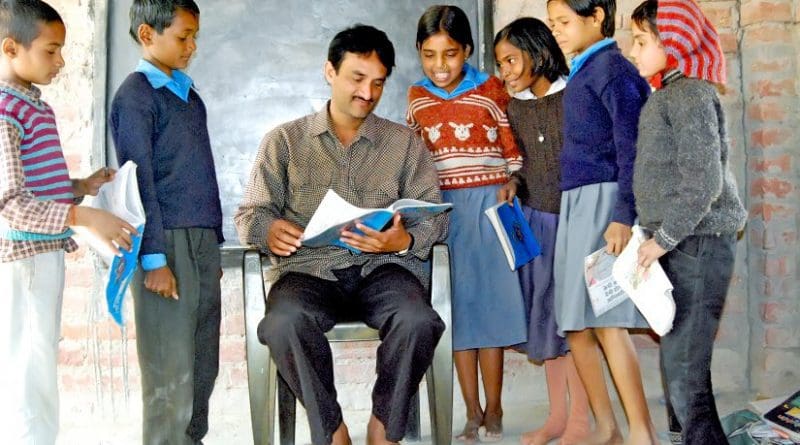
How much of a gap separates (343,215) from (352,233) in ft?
0.51

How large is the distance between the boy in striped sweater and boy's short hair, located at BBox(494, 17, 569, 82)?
4.44 feet

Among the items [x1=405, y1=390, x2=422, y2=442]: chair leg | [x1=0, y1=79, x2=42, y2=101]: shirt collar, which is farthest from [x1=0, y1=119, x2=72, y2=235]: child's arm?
[x1=405, y1=390, x2=422, y2=442]: chair leg

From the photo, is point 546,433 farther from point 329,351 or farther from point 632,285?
point 329,351

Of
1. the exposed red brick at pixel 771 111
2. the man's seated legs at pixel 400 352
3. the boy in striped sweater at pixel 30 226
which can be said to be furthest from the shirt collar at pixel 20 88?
the exposed red brick at pixel 771 111

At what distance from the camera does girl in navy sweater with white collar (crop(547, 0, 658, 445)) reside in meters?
2.21

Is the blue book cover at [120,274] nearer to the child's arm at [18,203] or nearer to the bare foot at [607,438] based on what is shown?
the child's arm at [18,203]

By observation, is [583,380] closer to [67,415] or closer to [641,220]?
[641,220]

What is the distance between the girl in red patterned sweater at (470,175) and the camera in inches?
100

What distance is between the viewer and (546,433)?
99.3 inches

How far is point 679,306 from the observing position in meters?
2.03

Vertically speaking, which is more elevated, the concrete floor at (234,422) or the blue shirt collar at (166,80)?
the blue shirt collar at (166,80)

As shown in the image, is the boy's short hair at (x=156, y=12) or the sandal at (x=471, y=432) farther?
the sandal at (x=471, y=432)

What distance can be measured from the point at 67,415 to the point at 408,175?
5.19 ft

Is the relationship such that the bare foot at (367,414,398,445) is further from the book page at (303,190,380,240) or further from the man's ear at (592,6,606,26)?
the man's ear at (592,6,606,26)
